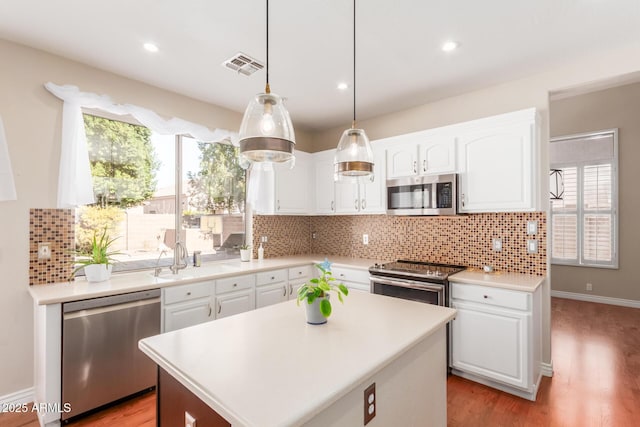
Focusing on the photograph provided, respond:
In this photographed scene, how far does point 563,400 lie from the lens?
242 cm

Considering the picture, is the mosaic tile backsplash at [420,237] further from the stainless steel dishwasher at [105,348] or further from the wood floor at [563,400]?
the stainless steel dishwasher at [105,348]

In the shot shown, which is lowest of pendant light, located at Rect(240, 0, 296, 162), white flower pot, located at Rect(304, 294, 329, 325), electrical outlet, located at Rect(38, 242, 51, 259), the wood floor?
the wood floor

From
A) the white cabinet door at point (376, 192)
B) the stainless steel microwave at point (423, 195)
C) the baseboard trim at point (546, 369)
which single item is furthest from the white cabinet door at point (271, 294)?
the baseboard trim at point (546, 369)

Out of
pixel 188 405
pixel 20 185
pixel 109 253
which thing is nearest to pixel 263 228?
pixel 109 253

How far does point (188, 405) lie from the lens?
125 centimetres

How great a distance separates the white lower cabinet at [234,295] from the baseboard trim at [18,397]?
142 cm

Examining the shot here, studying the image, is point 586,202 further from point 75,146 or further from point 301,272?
point 75,146

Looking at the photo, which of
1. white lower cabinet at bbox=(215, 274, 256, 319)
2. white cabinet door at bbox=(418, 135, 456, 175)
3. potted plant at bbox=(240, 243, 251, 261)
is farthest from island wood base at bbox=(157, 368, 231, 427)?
white cabinet door at bbox=(418, 135, 456, 175)

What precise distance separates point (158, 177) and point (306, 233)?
218 centimetres

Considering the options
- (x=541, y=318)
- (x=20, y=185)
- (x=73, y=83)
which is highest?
(x=73, y=83)

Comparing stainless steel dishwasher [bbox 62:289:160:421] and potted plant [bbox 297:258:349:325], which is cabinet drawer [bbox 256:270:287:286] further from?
potted plant [bbox 297:258:349:325]

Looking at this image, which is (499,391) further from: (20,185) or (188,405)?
(20,185)

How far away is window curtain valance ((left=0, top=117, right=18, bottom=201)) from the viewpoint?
2.22 m

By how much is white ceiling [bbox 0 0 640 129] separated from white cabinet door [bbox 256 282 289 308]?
2.07 metres
